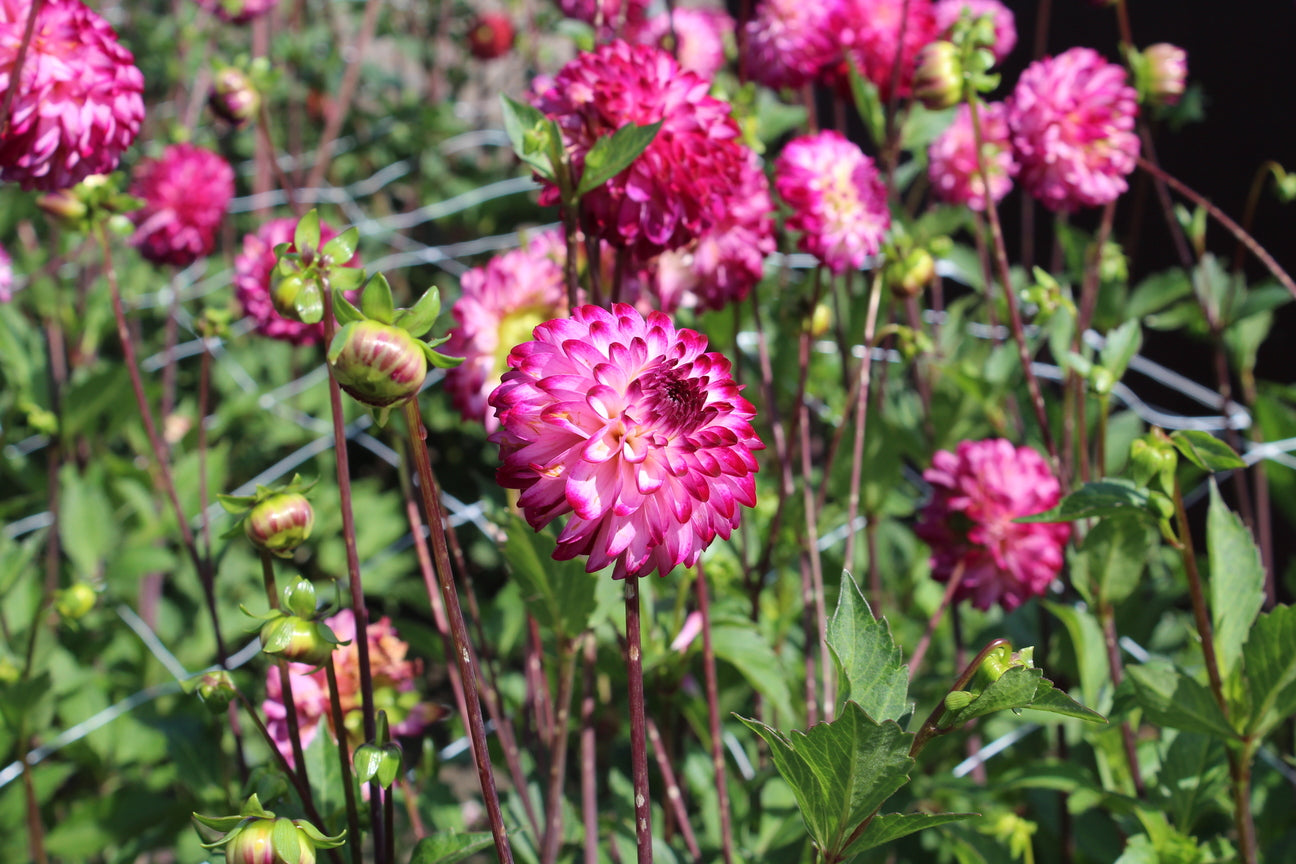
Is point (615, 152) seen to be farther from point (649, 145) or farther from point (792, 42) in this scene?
point (792, 42)

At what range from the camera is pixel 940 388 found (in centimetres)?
173

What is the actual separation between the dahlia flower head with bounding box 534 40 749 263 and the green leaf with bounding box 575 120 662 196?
6 cm

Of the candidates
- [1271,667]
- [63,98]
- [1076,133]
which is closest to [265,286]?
[63,98]

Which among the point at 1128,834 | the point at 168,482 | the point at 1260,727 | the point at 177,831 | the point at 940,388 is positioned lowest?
the point at 177,831

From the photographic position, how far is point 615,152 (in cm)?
78

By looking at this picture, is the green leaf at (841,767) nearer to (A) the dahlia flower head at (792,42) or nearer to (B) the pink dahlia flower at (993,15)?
(A) the dahlia flower head at (792,42)

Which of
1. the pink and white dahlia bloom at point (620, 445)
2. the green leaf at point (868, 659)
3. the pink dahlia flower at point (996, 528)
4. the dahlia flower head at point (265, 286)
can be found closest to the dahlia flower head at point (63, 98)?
the dahlia flower head at point (265, 286)

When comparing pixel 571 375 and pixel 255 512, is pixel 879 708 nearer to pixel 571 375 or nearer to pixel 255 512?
pixel 571 375

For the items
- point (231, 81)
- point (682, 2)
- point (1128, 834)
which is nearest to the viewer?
point (1128, 834)

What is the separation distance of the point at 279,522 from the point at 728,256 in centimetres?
59

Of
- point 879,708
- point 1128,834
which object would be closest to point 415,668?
point 879,708

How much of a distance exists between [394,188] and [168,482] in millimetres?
2365

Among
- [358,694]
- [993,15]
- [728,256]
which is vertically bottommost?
[358,694]

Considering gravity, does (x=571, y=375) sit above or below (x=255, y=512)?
above
